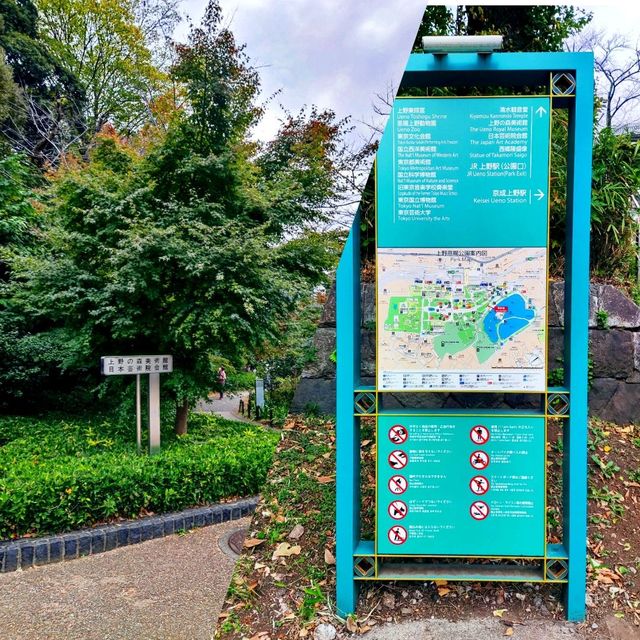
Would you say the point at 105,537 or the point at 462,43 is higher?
the point at 462,43

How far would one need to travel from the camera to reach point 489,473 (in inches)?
69.5

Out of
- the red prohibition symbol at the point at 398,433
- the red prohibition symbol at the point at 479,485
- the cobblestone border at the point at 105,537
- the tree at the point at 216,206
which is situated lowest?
the cobblestone border at the point at 105,537

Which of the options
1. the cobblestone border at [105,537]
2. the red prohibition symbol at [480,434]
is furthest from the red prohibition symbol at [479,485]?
the cobblestone border at [105,537]

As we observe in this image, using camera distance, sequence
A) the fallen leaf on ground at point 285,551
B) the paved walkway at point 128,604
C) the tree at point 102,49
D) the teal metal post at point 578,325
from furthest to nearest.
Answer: the fallen leaf on ground at point 285,551
the teal metal post at point 578,325
the paved walkway at point 128,604
the tree at point 102,49

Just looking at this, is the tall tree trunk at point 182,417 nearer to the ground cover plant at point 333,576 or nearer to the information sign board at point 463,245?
the ground cover plant at point 333,576

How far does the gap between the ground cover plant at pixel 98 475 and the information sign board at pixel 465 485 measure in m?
1.63

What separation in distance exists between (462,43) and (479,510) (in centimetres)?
165

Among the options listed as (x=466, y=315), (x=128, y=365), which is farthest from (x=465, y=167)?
(x=128, y=365)

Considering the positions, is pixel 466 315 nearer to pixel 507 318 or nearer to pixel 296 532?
pixel 507 318

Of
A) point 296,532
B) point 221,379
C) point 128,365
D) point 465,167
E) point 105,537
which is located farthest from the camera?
point 128,365

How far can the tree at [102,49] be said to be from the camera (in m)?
1.09

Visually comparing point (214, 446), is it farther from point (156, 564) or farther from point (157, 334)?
point (156, 564)

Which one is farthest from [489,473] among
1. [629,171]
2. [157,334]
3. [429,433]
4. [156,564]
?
[629,171]

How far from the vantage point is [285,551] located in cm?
191
